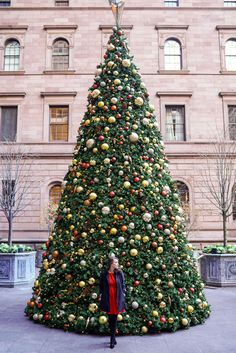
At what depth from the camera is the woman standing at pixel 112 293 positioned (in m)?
5.72

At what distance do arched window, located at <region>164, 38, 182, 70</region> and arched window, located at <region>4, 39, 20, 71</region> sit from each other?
31.0 ft

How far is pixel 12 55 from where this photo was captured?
76.7ft

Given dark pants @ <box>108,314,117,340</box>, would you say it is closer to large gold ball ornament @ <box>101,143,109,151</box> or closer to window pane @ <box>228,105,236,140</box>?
large gold ball ornament @ <box>101,143,109,151</box>

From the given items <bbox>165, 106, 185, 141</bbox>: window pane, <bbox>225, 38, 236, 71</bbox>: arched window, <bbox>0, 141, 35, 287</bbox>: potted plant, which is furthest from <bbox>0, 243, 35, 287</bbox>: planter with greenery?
<bbox>225, 38, 236, 71</bbox>: arched window

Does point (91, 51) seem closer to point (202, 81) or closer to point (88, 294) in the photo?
point (202, 81)

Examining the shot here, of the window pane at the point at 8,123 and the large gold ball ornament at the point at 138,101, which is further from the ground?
the window pane at the point at 8,123

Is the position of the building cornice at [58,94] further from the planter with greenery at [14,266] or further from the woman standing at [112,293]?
the woman standing at [112,293]

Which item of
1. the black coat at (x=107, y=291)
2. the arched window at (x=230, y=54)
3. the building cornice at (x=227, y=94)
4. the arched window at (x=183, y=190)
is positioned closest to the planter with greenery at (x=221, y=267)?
the black coat at (x=107, y=291)

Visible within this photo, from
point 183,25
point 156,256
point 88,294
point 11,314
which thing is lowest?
point 11,314

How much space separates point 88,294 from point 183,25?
69.0 feet

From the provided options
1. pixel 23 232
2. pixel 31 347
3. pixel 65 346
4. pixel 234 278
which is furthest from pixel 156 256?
pixel 23 232

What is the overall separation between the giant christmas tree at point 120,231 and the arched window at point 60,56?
1640 centimetres

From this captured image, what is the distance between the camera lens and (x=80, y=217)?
6875mm

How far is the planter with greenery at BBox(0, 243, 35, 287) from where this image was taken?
12.8 meters
